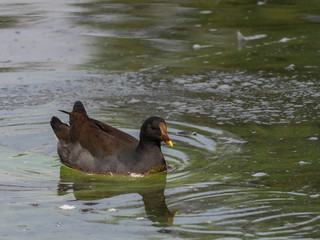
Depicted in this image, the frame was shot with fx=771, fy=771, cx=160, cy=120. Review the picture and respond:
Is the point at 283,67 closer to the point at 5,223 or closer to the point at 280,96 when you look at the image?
the point at 280,96

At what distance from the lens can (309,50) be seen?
39.1ft

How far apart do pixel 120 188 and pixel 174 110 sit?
101 inches

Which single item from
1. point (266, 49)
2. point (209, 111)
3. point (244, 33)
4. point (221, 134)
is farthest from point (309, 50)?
point (221, 134)

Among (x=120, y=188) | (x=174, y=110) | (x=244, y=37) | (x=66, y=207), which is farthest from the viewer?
(x=244, y=37)

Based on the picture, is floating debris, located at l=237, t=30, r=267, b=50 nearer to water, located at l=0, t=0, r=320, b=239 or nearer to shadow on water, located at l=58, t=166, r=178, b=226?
water, located at l=0, t=0, r=320, b=239

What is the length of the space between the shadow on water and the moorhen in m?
0.10

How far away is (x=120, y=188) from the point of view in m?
7.06

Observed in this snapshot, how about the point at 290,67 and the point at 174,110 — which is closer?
the point at 174,110

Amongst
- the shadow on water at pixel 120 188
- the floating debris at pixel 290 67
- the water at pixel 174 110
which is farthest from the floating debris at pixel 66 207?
the floating debris at pixel 290 67

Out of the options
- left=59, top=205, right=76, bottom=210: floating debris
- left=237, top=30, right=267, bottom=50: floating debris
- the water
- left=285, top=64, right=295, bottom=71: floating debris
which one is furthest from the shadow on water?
left=237, top=30, right=267, bottom=50: floating debris

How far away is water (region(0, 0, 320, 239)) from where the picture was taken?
608 cm

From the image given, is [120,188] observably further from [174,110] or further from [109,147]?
[174,110]

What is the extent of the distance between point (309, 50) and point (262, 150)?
449cm

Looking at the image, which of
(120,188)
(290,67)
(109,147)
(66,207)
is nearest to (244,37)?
(290,67)
